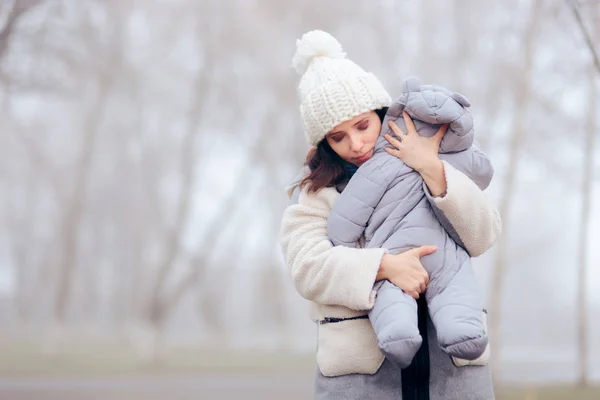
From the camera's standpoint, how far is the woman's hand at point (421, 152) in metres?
2.37

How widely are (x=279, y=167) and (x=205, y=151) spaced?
2.71 m

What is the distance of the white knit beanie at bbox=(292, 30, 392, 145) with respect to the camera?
8.05 feet

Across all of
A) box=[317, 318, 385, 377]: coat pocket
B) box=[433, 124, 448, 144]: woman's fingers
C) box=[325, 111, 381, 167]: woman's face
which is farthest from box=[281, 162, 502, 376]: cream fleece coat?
box=[325, 111, 381, 167]: woman's face

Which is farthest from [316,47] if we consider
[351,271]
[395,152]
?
[351,271]

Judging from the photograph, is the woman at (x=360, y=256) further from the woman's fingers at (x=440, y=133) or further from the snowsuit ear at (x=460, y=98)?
the snowsuit ear at (x=460, y=98)

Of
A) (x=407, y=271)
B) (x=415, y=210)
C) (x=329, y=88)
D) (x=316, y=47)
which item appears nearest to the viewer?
(x=407, y=271)

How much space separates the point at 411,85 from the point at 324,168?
381mm

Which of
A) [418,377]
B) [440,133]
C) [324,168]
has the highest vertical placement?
[440,133]

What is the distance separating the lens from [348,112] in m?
2.44

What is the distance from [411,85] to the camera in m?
2.47

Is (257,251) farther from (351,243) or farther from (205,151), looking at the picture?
(351,243)

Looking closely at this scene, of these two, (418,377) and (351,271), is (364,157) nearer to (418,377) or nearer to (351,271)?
(351,271)

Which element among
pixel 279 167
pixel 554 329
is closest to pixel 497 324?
pixel 279 167

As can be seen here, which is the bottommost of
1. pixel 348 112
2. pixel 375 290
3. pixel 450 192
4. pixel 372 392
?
pixel 372 392
